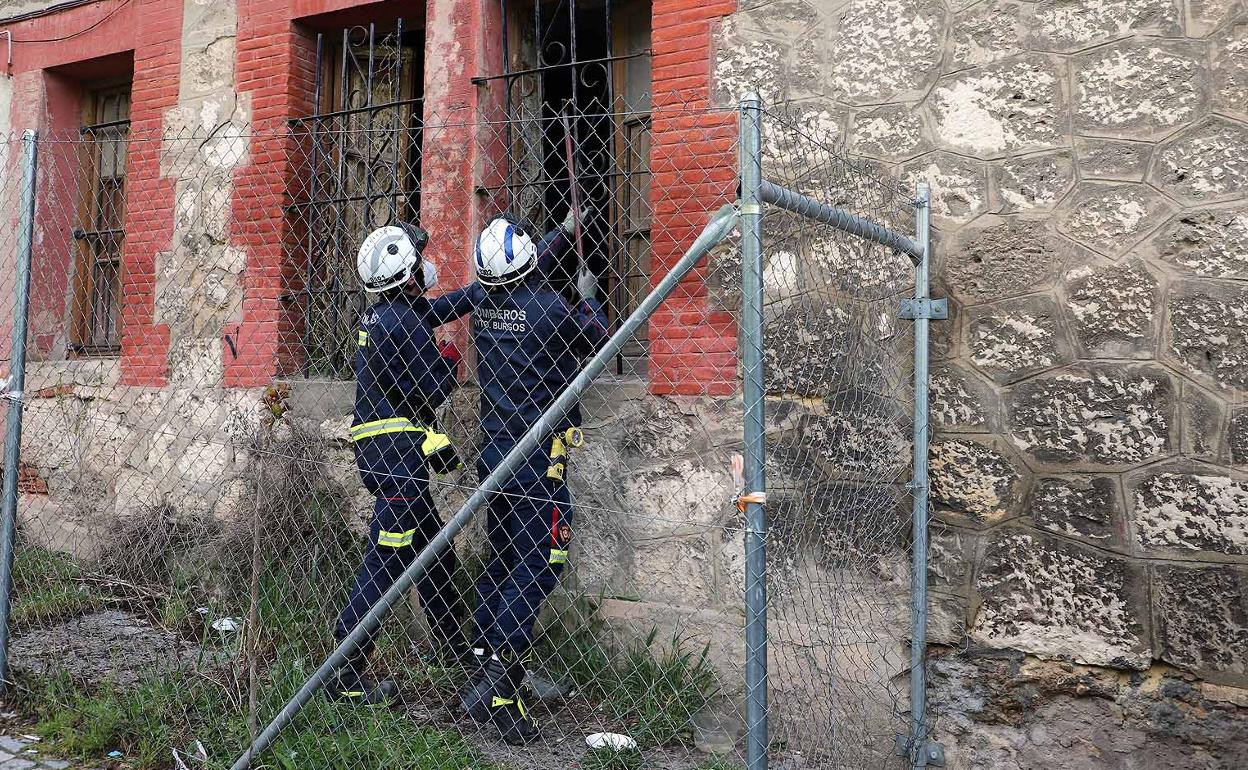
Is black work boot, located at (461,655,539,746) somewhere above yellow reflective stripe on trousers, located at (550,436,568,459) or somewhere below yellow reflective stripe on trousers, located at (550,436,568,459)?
below

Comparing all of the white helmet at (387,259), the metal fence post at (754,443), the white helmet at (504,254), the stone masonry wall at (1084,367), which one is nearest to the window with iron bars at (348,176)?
the white helmet at (387,259)

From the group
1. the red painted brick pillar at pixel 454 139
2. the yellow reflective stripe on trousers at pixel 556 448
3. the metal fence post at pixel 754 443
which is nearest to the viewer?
the metal fence post at pixel 754 443

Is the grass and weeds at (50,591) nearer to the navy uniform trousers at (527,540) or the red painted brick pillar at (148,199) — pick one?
the red painted brick pillar at (148,199)

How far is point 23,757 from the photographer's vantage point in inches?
132

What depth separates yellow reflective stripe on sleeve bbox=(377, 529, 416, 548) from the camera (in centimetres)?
382

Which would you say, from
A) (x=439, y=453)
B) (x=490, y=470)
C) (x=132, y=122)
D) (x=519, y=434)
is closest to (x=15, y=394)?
(x=439, y=453)

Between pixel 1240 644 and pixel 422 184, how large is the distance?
3985 millimetres

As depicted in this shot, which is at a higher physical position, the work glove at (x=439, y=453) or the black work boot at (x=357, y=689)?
the work glove at (x=439, y=453)

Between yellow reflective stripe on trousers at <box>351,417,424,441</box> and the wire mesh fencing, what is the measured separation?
0.04 ft

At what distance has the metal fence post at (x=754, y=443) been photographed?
7.16 feet

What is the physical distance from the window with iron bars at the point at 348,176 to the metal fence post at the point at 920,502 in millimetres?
2886

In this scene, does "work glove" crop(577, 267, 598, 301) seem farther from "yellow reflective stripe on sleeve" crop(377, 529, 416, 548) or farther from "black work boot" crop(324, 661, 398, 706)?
"black work boot" crop(324, 661, 398, 706)

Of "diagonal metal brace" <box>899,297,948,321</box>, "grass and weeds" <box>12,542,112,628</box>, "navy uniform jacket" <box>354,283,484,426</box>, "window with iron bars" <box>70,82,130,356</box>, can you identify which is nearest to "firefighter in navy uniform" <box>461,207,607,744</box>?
"navy uniform jacket" <box>354,283,484,426</box>

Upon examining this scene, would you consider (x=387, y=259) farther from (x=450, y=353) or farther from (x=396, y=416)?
(x=396, y=416)
